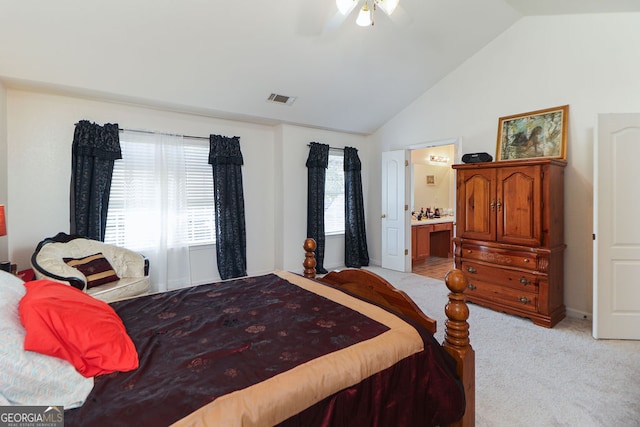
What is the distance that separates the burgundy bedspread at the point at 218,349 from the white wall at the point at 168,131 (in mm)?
2420

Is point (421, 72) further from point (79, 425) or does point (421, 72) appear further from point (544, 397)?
point (79, 425)

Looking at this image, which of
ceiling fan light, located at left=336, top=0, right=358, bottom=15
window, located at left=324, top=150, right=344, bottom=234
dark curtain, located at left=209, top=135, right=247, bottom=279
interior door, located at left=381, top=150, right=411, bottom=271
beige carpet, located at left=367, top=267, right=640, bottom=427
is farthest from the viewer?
window, located at left=324, top=150, right=344, bottom=234

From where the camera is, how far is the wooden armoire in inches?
123

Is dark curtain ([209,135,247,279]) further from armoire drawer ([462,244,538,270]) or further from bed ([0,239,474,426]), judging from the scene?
armoire drawer ([462,244,538,270])

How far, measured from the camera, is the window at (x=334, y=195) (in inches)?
215

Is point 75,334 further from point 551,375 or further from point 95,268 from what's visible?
point 551,375

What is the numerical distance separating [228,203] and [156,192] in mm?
909

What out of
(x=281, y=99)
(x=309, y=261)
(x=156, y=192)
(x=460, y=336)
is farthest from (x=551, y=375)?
(x=156, y=192)

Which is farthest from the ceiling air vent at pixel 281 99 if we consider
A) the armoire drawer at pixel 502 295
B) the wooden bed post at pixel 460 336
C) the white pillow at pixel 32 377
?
the white pillow at pixel 32 377

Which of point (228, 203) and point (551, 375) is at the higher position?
point (228, 203)

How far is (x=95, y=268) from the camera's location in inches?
117

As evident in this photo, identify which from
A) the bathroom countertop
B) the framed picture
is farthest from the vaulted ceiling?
the bathroom countertop

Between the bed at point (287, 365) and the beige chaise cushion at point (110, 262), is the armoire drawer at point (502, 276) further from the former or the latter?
the beige chaise cushion at point (110, 262)

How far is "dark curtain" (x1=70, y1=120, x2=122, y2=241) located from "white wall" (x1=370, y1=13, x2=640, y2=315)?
4527 millimetres
